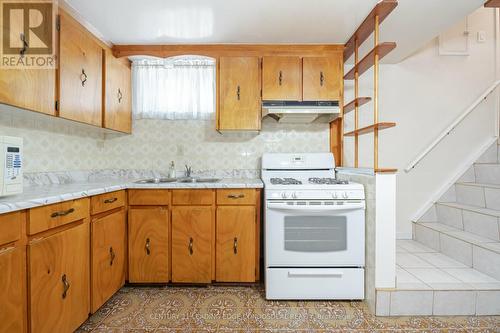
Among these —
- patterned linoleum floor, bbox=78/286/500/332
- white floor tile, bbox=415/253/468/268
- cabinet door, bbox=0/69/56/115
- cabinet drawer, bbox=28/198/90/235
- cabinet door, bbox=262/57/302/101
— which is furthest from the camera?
cabinet door, bbox=262/57/302/101

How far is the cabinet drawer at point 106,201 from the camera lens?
173 cm

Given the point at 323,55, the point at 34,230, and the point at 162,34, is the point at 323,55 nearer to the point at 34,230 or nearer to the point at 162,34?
the point at 162,34

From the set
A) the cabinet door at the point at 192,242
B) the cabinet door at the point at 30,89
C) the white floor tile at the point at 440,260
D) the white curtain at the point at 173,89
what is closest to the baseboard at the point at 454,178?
the white floor tile at the point at 440,260

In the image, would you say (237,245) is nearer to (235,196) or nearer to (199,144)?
(235,196)

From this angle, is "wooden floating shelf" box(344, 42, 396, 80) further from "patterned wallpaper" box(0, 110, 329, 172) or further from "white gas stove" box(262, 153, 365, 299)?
"white gas stove" box(262, 153, 365, 299)

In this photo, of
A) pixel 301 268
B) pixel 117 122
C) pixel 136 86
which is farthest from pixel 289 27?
pixel 301 268

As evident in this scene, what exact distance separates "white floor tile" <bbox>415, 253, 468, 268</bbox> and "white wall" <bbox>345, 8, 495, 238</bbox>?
0.57 metres

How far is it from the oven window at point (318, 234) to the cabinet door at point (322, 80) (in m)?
1.22

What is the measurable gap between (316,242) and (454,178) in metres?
2.13

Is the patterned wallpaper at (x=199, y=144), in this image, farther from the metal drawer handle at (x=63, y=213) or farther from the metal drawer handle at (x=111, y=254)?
the metal drawer handle at (x=63, y=213)

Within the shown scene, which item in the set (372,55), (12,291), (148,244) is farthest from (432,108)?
(12,291)

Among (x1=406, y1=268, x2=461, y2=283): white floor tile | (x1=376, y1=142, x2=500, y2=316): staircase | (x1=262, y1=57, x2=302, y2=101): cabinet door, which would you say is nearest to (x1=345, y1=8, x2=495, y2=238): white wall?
(x1=376, y1=142, x2=500, y2=316): staircase

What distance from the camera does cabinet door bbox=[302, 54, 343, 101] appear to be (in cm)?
248

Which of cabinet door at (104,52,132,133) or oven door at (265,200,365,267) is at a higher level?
cabinet door at (104,52,132,133)
